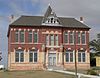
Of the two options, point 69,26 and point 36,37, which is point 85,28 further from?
point 36,37

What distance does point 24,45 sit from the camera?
2403 inches

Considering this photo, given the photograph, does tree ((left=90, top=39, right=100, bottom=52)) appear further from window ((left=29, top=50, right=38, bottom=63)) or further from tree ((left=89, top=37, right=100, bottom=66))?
window ((left=29, top=50, right=38, bottom=63))

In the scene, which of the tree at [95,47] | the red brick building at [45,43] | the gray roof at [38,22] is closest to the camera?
the red brick building at [45,43]

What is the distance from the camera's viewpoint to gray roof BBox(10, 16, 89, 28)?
62156 mm

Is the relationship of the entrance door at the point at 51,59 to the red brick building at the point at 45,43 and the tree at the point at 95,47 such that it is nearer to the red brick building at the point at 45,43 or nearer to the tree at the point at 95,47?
the red brick building at the point at 45,43

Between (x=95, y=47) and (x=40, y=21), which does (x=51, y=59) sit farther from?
(x=95, y=47)

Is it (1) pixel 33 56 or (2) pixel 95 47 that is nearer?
(1) pixel 33 56

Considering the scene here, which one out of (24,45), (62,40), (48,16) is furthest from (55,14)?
(24,45)

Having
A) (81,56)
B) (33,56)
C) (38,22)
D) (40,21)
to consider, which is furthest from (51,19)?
(81,56)

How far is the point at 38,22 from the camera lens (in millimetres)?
63531

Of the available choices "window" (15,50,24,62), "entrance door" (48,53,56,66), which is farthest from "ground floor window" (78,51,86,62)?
"window" (15,50,24,62)

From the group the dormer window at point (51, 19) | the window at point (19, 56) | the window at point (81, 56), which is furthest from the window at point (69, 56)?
the window at point (19, 56)

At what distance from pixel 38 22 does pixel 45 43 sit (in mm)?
4924

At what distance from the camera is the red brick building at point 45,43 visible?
60625 mm
